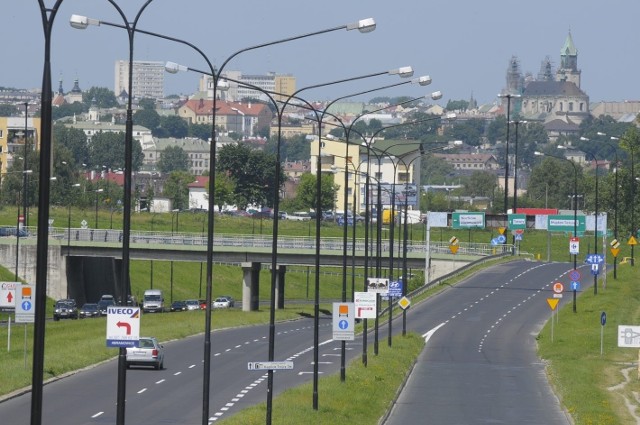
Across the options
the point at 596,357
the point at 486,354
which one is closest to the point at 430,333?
the point at 486,354

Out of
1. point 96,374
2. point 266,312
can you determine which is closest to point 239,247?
point 266,312

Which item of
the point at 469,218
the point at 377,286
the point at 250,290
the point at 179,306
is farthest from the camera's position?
the point at 469,218

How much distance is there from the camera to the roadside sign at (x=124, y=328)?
32.5m

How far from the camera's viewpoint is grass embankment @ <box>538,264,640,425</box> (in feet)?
172

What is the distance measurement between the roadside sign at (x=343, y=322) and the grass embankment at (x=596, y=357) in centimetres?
719

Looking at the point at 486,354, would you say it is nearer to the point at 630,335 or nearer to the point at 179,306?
the point at 630,335

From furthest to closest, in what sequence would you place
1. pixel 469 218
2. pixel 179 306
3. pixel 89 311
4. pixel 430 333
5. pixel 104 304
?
pixel 469 218
pixel 179 306
pixel 104 304
pixel 89 311
pixel 430 333

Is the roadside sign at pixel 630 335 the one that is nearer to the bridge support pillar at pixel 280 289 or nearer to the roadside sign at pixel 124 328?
the roadside sign at pixel 124 328

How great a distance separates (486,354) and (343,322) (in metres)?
27.5

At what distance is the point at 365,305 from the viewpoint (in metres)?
58.8

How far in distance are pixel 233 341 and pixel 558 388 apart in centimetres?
2406

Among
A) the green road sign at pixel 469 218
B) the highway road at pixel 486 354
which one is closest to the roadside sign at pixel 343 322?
the highway road at pixel 486 354

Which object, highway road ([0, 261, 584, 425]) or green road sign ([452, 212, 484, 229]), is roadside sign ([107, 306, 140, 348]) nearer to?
highway road ([0, 261, 584, 425])

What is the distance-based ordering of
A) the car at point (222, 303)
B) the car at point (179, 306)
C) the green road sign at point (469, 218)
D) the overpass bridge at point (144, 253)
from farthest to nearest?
the green road sign at point (469, 218)
the car at point (222, 303)
the car at point (179, 306)
the overpass bridge at point (144, 253)
